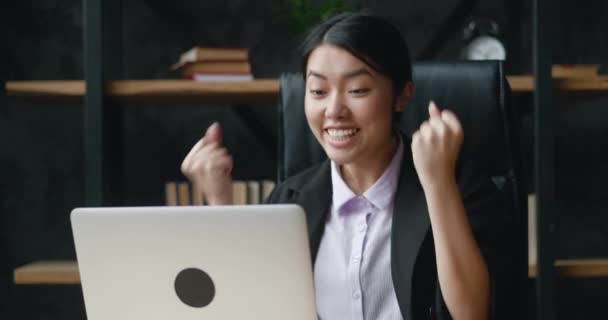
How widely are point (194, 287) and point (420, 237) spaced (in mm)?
455

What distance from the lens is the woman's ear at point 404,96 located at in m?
1.22

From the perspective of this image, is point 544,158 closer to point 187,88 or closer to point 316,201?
point 316,201

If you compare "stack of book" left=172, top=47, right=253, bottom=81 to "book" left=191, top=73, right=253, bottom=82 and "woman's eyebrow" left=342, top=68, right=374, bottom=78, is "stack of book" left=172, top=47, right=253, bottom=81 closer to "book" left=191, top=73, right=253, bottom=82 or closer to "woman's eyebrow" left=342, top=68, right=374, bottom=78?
"book" left=191, top=73, right=253, bottom=82

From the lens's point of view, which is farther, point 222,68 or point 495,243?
point 222,68

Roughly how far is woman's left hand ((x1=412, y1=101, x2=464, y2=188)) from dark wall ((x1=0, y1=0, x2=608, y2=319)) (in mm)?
1355

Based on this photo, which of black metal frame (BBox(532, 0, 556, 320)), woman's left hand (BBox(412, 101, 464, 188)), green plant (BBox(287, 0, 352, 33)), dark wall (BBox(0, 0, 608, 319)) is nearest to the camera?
woman's left hand (BBox(412, 101, 464, 188))

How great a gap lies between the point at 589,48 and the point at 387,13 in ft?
2.27

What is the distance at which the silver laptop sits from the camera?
2.56ft

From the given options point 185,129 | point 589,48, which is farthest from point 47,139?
point 589,48

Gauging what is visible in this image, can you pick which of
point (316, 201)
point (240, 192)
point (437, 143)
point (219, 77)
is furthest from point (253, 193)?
point (437, 143)

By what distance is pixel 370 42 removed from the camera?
114 cm

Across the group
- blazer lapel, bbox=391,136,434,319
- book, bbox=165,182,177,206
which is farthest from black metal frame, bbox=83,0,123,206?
blazer lapel, bbox=391,136,434,319

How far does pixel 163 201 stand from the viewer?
7.54 ft

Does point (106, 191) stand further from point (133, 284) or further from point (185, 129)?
point (133, 284)
